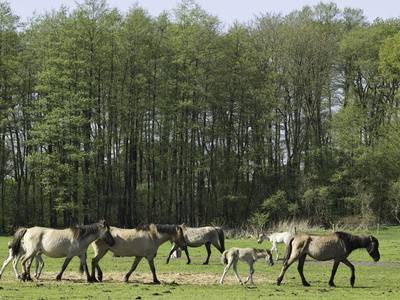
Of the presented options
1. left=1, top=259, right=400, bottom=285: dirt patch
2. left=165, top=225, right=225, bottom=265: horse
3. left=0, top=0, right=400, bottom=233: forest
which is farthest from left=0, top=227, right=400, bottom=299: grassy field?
left=0, top=0, right=400, bottom=233: forest

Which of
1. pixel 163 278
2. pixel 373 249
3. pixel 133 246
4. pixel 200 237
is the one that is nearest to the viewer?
pixel 133 246

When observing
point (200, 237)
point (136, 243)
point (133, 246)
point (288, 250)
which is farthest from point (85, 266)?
point (200, 237)

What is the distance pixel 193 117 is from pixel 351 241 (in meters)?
35.7

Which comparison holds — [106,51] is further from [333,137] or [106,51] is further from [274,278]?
[274,278]

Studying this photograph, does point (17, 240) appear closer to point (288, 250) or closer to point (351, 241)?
point (288, 250)

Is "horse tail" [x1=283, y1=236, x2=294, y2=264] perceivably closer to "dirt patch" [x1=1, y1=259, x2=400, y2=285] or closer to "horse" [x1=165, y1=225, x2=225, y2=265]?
"dirt patch" [x1=1, y1=259, x2=400, y2=285]

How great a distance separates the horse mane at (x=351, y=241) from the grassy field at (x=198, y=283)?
1.31m

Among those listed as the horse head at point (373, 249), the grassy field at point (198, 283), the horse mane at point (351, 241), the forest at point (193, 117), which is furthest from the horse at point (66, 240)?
the forest at point (193, 117)

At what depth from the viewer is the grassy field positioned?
1486 centimetres

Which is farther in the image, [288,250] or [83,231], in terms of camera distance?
[288,250]

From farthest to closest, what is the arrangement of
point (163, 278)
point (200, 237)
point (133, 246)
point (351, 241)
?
point (200, 237) → point (163, 278) → point (351, 241) → point (133, 246)

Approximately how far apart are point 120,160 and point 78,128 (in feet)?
16.6

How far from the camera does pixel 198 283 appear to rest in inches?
706

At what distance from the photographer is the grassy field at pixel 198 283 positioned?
48.8 ft
